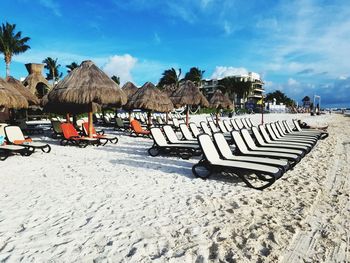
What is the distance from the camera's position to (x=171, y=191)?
512cm

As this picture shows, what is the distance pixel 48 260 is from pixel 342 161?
8.15 m

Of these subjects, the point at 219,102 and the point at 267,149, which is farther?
the point at 219,102

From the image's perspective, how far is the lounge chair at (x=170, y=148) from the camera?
27.6 feet

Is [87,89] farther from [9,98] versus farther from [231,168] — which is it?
[231,168]

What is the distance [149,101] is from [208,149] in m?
8.89

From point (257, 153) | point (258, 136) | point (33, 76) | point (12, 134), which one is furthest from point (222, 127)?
point (33, 76)

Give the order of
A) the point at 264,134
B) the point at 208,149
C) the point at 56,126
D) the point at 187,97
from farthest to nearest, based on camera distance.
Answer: the point at 187,97
the point at 56,126
the point at 264,134
the point at 208,149

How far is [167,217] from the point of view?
12.8 feet

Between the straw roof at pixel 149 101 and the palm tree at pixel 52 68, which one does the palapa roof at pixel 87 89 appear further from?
the palm tree at pixel 52 68

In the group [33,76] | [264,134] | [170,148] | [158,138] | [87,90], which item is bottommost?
[170,148]

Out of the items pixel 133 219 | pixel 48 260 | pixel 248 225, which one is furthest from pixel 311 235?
pixel 48 260

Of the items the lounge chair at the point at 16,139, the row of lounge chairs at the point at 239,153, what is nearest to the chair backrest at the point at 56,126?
the lounge chair at the point at 16,139

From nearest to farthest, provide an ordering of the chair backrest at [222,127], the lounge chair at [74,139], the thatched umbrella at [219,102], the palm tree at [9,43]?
the lounge chair at [74,139], the chair backrest at [222,127], the thatched umbrella at [219,102], the palm tree at [9,43]

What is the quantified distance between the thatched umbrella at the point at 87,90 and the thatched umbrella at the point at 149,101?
8.28 feet
